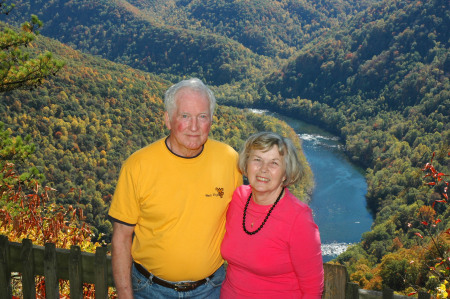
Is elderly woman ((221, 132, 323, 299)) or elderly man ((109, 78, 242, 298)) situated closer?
elderly woman ((221, 132, 323, 299))

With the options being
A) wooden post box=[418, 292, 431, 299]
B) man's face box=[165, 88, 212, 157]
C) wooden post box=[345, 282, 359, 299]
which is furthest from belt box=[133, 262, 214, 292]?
wooden post box=[418, 292, 431, 299]

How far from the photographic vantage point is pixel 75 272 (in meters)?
2.54

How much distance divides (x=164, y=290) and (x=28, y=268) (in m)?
0.90

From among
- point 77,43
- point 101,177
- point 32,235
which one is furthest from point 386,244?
point 77,43

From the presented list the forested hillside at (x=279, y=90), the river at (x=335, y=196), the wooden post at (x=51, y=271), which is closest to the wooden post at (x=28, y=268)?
the wooden post at (x=51, y=271)

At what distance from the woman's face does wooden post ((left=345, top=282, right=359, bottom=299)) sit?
567 millimetres

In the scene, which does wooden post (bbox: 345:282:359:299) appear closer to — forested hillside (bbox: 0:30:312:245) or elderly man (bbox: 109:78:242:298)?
elderly man (bbox: 109:78:242:298)

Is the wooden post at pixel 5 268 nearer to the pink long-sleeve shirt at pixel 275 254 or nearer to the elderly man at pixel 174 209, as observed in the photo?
the elderly man at pixel 174 209

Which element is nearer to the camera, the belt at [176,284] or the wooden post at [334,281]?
the wooden post at [334,281]

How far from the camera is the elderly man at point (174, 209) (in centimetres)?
Result: 234

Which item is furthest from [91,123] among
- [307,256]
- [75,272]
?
[307,256]

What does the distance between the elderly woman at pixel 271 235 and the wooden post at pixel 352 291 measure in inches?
4.9

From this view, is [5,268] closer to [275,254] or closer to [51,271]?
[51,271]

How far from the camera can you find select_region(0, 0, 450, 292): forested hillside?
3288cm
